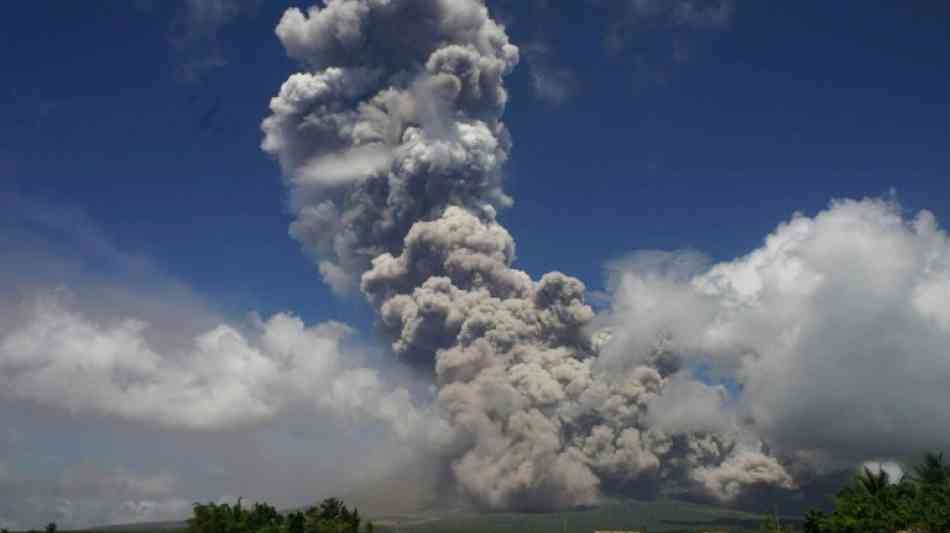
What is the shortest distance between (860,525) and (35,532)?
150372mm

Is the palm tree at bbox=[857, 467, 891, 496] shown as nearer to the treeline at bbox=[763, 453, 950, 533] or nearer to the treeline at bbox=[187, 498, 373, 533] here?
the treeline at bbox=[763, 453, 950, 533]

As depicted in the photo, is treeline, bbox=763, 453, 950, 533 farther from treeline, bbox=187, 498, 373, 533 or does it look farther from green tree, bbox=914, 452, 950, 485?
treeline, bbox=187, 498, 373, 533

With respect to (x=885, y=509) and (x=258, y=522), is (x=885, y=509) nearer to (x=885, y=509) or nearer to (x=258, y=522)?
(x=885, y=509)

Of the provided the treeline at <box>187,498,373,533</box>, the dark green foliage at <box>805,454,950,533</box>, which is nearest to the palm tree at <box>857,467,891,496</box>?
the dark green foliage at <box>805,454,950,533</box>

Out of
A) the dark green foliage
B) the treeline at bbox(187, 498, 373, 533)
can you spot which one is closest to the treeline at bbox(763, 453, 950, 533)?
the dark green foliage

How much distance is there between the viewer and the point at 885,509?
9662 cm

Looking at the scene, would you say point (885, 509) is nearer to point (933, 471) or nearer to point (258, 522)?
point (933, 471)

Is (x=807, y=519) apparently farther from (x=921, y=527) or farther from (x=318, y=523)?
(x=318, y=523)

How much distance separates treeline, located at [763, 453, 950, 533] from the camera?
89.3 m

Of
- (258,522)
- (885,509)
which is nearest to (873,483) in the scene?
(885,509)

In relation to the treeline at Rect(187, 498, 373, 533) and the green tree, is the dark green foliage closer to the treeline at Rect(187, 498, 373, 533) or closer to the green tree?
the green tree

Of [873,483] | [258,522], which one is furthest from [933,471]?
[258,522]

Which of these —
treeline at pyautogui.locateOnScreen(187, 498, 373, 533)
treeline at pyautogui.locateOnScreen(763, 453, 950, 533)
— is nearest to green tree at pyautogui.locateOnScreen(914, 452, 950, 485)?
treeline at pyautogui.locateOnScreen(763, 453, 950, 533)

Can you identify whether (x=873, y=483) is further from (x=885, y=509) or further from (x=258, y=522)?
(x=258, y=522)
